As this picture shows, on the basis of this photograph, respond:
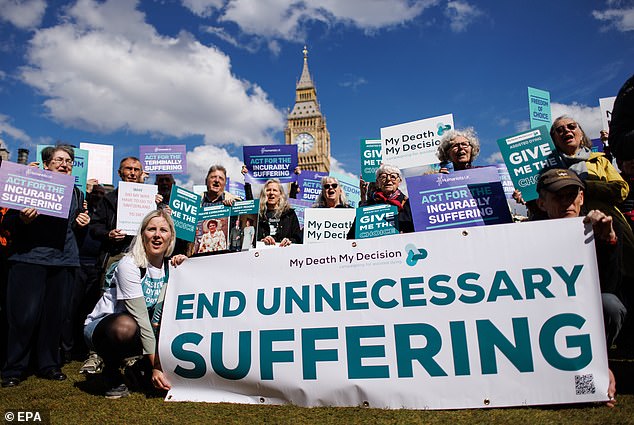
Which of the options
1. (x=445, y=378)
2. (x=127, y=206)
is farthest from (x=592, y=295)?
(x=127, y=206)

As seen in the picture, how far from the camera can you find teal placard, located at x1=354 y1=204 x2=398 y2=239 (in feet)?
14.3

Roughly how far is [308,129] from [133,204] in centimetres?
8203

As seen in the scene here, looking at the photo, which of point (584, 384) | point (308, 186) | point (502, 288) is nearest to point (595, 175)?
point (502, 288)

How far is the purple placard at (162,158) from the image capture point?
627 centimetres

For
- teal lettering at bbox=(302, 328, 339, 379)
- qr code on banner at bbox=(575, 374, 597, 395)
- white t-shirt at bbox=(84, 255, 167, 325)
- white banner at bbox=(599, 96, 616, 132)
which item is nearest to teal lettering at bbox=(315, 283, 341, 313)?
teal lettering at bbox=(302, 328, 339, 379)

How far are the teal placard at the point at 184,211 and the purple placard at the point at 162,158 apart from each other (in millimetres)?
1836

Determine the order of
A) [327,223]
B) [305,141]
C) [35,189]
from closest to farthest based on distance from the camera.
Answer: [35,189] → [327,223] → [305,141]

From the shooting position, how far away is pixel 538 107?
6.74 meters

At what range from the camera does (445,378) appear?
8.85ft

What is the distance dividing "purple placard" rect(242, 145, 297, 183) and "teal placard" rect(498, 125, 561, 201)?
137 inches

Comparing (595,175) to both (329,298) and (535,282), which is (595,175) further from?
(329,298)

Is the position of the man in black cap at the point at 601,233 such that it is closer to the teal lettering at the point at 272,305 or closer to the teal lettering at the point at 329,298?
the teal lettering at the point at 329,298

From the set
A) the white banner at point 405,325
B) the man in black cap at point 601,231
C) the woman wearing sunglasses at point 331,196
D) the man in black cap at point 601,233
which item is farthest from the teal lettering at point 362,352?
the woman wearing sunglasses at point 331,196

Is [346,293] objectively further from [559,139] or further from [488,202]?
[559,139]
